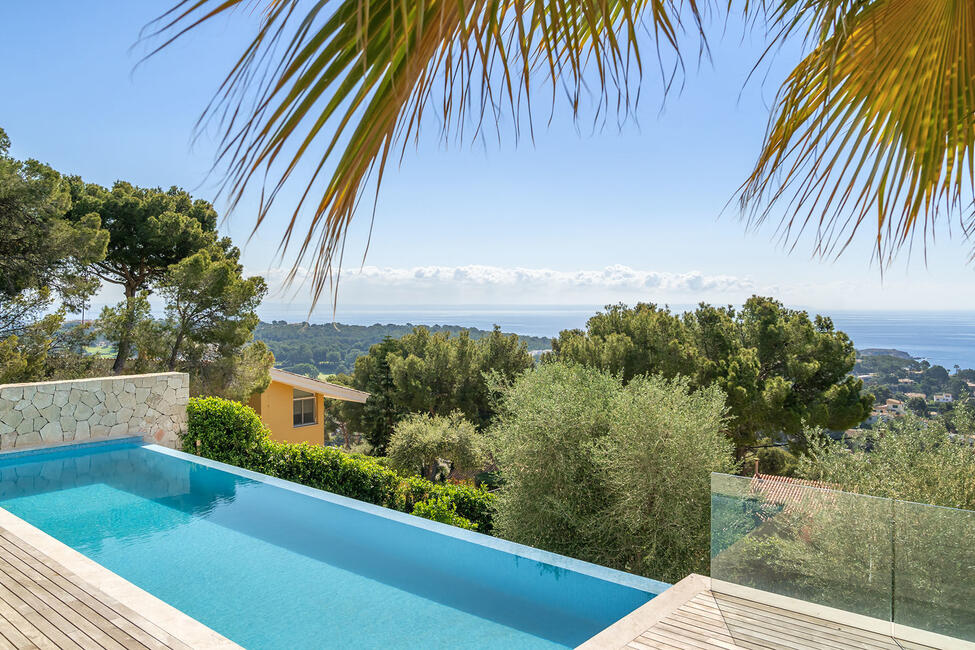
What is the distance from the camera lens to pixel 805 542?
14.4 ft

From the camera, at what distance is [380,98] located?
680 millimetres

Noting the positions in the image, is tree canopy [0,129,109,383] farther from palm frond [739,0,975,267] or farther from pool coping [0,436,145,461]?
palm frond [739,0,975,267]

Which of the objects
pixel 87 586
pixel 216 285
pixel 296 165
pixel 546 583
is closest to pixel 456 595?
pixel 546 583

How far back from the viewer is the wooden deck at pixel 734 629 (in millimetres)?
3754

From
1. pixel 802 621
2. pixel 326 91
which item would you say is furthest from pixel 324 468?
pixel 326 91

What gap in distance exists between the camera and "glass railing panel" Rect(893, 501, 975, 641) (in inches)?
152

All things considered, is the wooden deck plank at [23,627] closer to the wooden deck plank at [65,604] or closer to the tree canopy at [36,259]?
the wooden deck plank at [65,604]

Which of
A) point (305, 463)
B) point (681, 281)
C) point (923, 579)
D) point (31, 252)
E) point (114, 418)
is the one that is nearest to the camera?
point (923, 579)

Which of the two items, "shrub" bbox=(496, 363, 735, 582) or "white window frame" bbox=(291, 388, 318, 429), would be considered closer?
"shrub" bbox=(496, 363, 735, 582)

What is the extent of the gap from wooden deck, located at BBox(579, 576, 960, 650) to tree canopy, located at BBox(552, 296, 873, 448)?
1176cm

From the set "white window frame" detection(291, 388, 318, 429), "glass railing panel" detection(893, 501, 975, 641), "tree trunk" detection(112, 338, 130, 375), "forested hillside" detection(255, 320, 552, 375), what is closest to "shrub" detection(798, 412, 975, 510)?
"glass railing panel" detection(893, 501, 975, 641)

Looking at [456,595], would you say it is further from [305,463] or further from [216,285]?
[216,285]

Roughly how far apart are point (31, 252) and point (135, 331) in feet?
9.41

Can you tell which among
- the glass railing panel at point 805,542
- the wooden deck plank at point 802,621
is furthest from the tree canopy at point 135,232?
the wooden deck plank at point 802,621
